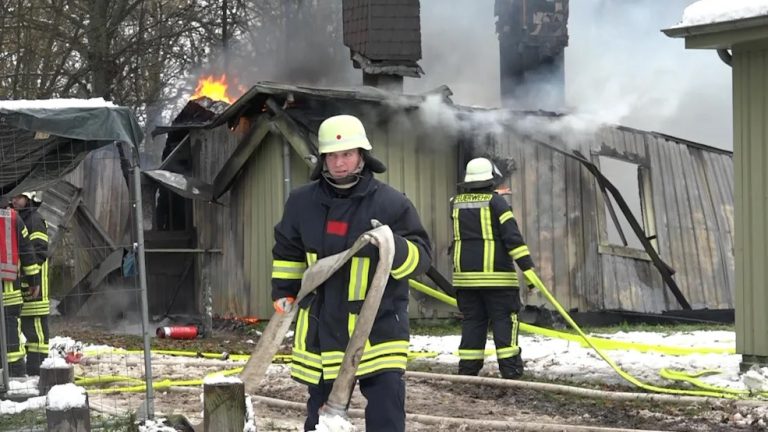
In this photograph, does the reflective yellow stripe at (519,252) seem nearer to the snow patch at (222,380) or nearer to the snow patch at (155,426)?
the snow patch at (155,426)

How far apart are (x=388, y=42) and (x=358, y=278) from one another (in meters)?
10.6

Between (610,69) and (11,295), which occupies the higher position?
(610,69)

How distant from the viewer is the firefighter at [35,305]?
10055 mm

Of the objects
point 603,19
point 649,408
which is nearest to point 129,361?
point 649,408

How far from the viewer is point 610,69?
19.5 metres

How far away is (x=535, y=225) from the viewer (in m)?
14.6

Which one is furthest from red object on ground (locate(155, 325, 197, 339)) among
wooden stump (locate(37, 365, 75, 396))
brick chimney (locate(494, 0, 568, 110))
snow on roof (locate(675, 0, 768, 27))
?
snow on roof (locate(675, 0, 768, 27))

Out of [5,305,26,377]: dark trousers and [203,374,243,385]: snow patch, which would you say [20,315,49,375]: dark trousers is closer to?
[5,305,26,377]: dark trousers

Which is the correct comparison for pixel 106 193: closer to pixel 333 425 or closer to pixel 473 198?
pixel 473 198

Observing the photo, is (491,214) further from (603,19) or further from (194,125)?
(603,19)

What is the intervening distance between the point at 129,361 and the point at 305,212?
20.6 feet

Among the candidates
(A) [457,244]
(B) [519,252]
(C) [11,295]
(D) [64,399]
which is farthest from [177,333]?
(D) [64,399]

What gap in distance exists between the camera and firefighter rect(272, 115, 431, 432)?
17.7ft

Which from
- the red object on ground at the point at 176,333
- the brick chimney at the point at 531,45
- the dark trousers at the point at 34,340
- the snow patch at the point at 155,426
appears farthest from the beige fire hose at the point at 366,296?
the brick chimney at the point at 531,45
